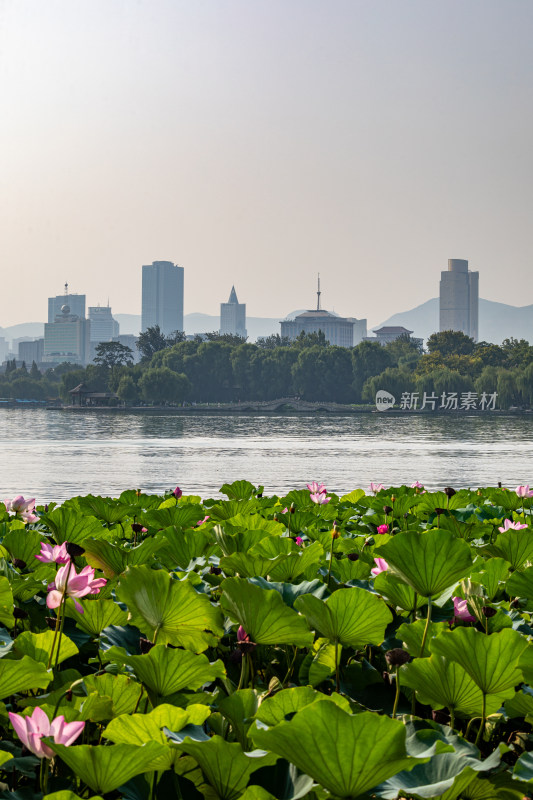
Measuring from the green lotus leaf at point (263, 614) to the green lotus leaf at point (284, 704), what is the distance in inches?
8.0

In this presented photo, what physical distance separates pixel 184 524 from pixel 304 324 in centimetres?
18116

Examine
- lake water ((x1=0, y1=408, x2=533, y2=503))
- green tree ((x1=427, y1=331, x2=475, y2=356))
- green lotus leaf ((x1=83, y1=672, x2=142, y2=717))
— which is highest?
green tree ((x1=427, y1=331, x2=475, y2=356))

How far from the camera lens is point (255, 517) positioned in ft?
8.20

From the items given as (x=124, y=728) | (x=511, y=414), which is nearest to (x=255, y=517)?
(x=124, y=728)

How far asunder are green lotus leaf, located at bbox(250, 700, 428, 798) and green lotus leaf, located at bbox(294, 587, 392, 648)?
0.46m

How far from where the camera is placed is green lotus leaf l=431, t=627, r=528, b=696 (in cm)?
109

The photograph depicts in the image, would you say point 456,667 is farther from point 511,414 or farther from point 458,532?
point 511,414

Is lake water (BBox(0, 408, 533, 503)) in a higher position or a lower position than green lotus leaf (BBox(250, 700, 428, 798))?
lower

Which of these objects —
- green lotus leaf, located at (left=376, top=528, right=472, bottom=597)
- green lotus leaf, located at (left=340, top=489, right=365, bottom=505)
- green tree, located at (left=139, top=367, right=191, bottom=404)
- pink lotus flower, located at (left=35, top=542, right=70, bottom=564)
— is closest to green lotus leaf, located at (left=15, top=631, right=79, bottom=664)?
pink lotus flower, located at (left=35, top=542, right=70, bottom=564)

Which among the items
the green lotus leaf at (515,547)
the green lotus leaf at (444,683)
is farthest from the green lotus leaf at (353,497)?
the green lotus leaf at (444,683)

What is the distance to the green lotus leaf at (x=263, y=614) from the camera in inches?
48.4

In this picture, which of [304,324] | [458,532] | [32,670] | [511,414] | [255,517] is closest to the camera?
[32,670]

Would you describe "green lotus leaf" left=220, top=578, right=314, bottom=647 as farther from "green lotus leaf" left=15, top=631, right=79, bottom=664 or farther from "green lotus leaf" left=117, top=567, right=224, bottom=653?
"green lotus leaf" left=15, top=631, right=79, bottom=664

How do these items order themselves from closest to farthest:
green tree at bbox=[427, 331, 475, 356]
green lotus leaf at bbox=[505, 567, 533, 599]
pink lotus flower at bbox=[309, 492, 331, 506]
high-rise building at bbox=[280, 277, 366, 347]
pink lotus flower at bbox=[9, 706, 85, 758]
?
pink lotus flower at bbox=[9, 706, 85, 758], green lotus leaf at bbox=[505, 567, 533, 599], pink lotus flower at bbox=[309, 492, 331, 506], green tree at bbox=[427, 331, 475, 356], high-rise building at bbox=[280, 277, 366, 347]
